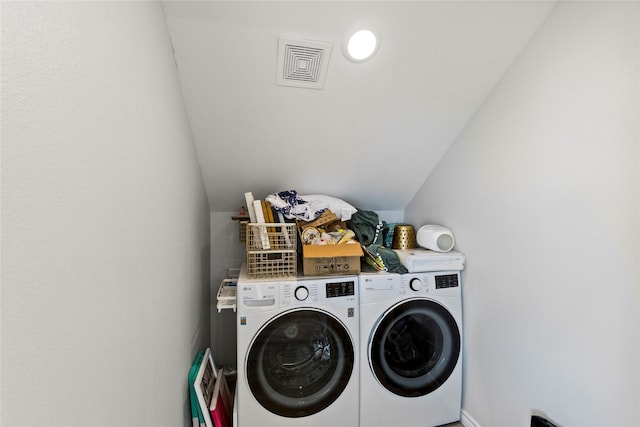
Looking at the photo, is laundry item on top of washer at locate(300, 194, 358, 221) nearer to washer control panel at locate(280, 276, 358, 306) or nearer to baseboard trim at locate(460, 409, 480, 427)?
washer control panel at locate(280, 276, 358, 306)

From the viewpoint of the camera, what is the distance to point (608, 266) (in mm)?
1097

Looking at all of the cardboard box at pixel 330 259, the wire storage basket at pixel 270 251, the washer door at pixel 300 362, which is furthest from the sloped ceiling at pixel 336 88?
the washer door at pixel 300 362

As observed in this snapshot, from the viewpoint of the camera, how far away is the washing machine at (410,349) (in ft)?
5.60

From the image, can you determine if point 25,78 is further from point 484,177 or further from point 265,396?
point 484,177

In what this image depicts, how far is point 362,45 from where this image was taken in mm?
1352

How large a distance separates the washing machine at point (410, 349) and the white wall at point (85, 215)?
1110 mm

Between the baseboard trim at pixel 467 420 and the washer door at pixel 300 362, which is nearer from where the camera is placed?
the washer door at pixel 300 362

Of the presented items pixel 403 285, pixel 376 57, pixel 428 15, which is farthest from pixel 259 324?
pixel 428 15

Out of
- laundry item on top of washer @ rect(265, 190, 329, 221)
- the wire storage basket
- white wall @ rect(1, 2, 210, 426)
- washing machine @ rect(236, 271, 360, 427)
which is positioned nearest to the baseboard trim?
washing machine @ rect(236, 271, 360, 427)

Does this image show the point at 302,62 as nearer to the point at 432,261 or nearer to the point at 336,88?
the point at 336,88

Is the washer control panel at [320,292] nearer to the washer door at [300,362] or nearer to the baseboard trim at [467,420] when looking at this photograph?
the washer door at [300,362]

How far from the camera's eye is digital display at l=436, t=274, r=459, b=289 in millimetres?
1808

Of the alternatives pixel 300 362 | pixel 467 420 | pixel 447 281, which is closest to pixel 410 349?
pixel 447 281

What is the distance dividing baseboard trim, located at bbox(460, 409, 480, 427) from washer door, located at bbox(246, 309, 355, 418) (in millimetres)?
876
